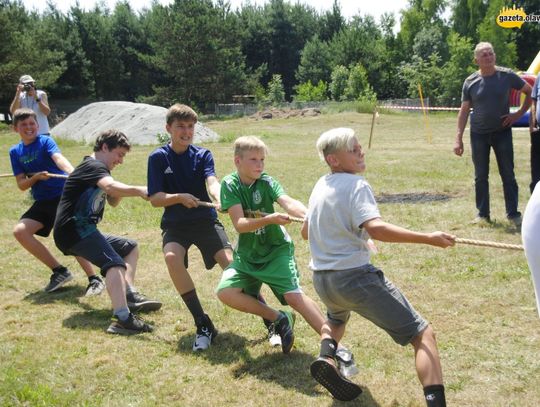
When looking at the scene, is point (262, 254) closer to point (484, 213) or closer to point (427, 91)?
point (484, 213)

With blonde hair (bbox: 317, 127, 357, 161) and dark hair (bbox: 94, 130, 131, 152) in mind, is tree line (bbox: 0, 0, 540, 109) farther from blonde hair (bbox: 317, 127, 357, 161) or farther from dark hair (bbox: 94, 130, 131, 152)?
blonde hair (bbox: 317, 127, 357, 161)

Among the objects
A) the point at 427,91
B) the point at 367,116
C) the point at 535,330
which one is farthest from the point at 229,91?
the point at 535,330

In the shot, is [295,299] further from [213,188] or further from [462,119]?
[462,119]

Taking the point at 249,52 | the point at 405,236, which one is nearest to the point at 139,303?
the point at 405,236

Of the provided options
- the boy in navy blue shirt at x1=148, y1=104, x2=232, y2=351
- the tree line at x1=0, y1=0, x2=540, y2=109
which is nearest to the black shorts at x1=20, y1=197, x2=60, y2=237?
the boy in navy blue shirt at x1=148, y1=104, x2=232, y2=351

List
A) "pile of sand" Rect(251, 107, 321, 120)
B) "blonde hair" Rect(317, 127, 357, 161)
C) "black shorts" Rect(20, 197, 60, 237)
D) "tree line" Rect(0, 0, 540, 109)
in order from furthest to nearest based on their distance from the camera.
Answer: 1. "tree line" Rect(0, 0, 540, 109)
2. "pile of sand" Rect(251, 107, 321, 120)
3. "black shorts" Rect(20, 197, 60, 237)
4. "blonde hair" Rect(317, 127, 357, 161)

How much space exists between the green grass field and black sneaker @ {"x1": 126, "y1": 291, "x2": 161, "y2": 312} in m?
0.11

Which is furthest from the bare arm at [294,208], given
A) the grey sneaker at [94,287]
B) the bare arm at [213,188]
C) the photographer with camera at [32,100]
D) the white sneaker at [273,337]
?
the photographer with camera at [32,100]

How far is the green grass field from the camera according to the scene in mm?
3758

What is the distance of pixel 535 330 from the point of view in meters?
4.52

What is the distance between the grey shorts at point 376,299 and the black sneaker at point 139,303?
96.2 inches

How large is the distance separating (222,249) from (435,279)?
7.35 feet

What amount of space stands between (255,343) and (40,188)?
3105mm

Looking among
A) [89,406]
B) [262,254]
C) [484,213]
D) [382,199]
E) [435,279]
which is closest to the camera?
[89,406]
